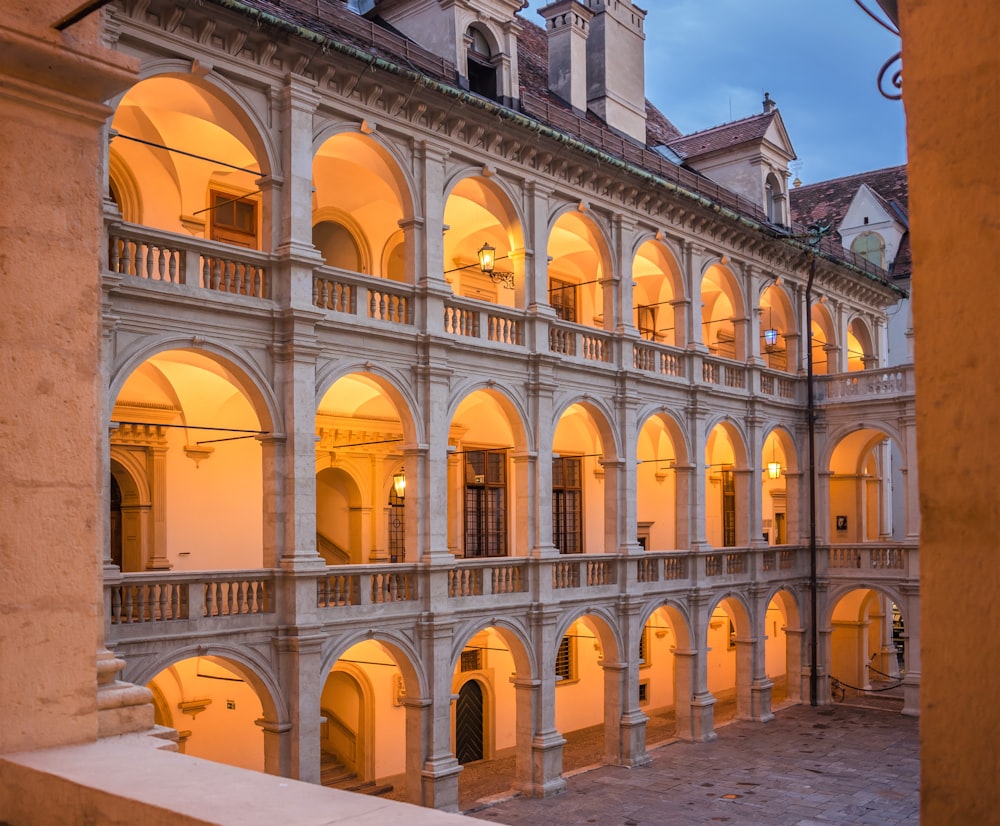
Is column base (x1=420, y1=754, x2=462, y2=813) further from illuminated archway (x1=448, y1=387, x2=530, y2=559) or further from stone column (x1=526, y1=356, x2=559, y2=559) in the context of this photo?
illuminated archway (x1=448, y1=387, x2=530, y2=559)

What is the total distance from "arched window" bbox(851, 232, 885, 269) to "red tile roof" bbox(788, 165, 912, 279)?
71 cm

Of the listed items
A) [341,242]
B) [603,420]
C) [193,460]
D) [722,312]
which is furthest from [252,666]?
[722,312]

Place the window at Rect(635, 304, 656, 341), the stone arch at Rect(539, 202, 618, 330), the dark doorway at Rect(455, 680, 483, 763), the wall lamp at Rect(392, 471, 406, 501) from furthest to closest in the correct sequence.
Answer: the window at Rect(635, 304, 656, 341) → the dark doorway at Rect(455, 680, 483, 763) → the stone arch at Rect(539, 202, 618, 330) → the wall lamp at Rect(392, 471, 406, 501)

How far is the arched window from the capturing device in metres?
37.4

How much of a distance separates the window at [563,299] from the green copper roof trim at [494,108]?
3.79 m

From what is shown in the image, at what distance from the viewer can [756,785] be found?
65.8 ft

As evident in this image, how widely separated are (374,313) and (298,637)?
5.33 metres

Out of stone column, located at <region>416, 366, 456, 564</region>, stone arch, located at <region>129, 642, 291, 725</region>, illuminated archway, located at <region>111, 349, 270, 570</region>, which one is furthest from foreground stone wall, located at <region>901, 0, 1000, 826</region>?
stone column, located at <region>416, 366, 456, 564</region>

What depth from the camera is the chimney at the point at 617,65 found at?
25.5 metres

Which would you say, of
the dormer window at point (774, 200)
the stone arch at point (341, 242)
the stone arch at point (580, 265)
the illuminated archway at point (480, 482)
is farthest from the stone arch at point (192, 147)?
the dormer window at point (774, 200)

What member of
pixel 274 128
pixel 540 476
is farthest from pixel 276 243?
pixel 540 476

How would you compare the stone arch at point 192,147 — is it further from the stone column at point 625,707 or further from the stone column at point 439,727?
the stone column at point 625,707

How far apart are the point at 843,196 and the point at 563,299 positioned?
19.9 m

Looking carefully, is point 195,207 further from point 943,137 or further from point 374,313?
point 943,137
